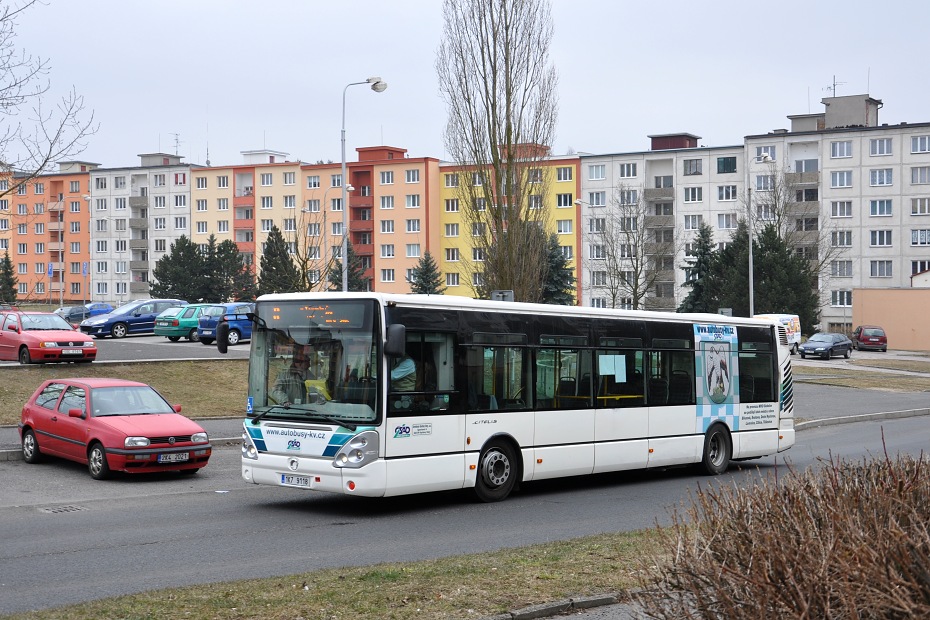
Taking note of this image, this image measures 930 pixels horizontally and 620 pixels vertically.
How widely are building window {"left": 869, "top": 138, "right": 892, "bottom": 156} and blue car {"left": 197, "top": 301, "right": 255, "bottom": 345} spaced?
6311cm

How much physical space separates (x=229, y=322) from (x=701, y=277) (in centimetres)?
4141

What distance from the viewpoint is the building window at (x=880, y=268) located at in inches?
3625

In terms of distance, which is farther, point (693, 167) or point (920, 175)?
point (693, 167)

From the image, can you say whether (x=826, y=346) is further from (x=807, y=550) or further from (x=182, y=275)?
(x=807, y=550)

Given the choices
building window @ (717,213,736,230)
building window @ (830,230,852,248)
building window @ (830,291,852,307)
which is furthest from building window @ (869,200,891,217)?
building window @ (717,213,736,230)

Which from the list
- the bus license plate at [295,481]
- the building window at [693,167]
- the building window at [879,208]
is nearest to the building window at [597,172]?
the building window at [693,167]

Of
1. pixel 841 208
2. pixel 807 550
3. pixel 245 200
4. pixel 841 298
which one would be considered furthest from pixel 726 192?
pixel 807 550

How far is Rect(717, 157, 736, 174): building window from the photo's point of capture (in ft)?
319

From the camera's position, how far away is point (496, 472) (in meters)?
14.7

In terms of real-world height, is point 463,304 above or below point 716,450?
above

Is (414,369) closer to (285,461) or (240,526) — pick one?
(285,461)

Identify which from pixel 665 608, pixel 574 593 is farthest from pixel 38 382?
pixel 665 608

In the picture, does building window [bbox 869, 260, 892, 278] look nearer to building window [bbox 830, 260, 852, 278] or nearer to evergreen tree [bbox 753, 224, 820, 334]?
building window [bbox 830, 260, 852, 278]

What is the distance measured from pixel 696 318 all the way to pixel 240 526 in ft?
30.6
